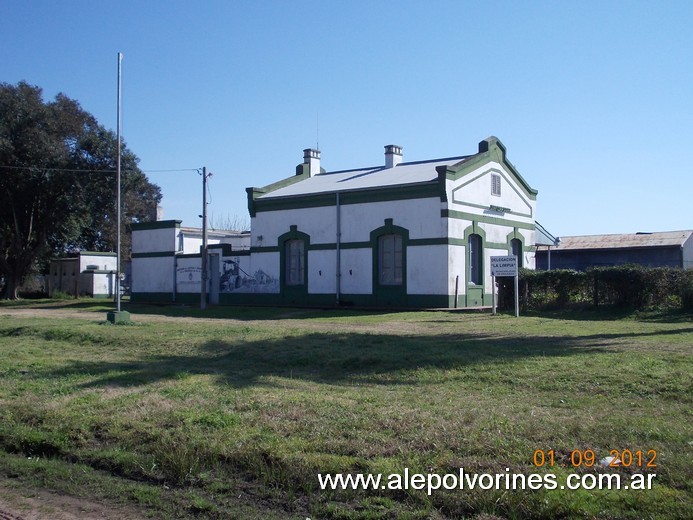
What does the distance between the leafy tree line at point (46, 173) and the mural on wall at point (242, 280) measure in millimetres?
10673

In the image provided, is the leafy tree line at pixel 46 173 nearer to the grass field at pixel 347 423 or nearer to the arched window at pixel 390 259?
the arched window at pixel 390 259

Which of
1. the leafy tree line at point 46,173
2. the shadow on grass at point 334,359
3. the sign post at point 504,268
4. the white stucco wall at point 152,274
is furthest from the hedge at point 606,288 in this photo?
the leafy tree line at point 46,173

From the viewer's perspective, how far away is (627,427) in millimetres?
7562

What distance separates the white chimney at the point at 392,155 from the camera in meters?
36.0

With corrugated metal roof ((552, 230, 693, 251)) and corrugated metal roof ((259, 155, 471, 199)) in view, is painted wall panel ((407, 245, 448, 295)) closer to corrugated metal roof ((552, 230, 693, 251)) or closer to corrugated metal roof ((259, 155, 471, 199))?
Answer: corrugated metal roof ((259, 155, 471, 199))

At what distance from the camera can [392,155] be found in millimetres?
36031

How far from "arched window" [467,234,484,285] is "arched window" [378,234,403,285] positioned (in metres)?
3.02

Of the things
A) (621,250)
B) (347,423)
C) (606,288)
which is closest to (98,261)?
(621,250)

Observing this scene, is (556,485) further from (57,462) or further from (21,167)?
(21,167)

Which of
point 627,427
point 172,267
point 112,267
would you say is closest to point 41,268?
point 112,267

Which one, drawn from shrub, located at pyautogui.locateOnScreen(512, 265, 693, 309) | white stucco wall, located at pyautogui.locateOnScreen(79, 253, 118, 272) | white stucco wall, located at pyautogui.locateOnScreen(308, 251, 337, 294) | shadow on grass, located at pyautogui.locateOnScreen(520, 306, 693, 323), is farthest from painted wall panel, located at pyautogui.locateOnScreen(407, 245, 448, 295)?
white stucco wall, located at pyautogui.locateOnScreen(79, 253, 118, 272)

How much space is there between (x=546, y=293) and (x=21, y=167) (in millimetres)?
28528

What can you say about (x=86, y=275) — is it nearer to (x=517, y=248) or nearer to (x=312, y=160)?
(x=312, y=160)

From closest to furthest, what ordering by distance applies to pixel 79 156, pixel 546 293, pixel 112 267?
pixel 546 293, pixel 79 156, pixel 112 267
